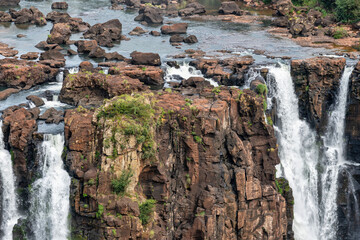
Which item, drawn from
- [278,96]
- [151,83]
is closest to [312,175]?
[278,96]

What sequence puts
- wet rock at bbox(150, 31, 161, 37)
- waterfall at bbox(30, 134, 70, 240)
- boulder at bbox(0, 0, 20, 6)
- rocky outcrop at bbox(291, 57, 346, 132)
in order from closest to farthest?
1. waterfall at bbox(30, 134, 70, 240)
2. rocky outcrop at bbox(291, 57, 346, 132)
3. wet rock at bbox(150, 31, 161, 37)
4. boulder at bbox(0, 0, 20, 6)

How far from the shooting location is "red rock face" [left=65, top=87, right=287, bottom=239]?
1092 inches

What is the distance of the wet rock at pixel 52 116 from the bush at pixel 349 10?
39121mm

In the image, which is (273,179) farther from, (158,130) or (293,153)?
(158,130)

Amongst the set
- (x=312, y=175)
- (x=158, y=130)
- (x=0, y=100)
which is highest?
(x=158, y=130)

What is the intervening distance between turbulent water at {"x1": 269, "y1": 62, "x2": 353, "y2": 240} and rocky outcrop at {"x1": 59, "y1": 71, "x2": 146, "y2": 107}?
11288mm

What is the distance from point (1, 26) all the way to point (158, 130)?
38398 millimetres

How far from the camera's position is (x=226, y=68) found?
43969 mm

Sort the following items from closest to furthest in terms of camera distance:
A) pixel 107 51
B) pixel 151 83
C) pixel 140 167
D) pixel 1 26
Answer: pixel 140 167, pixel 151 83, pixel 107 51, pixel 1 26

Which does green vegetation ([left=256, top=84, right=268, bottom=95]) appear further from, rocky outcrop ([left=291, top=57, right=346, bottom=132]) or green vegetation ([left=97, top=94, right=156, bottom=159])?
green vegetation ([left=97, top=94, right=156, bottom=159])

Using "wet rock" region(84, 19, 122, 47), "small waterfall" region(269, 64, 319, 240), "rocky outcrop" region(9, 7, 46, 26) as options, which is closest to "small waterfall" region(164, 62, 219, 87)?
"small waterfall" region(269, 64, 319, 240)

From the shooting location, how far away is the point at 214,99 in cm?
3388

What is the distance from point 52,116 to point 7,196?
6284 millimetres

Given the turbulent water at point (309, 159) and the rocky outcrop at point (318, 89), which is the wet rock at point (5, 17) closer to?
the turbulent water at point (309, 159)
